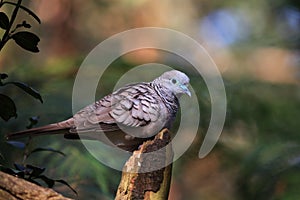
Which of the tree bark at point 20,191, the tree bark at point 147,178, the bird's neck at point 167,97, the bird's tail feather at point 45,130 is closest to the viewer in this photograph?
the tree bark at point 20,191

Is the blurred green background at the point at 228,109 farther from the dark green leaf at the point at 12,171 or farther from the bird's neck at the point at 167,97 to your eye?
the bird's neck at the point at 167,97

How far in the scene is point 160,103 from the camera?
4.09ft

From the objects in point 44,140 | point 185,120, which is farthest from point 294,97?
point 44,140

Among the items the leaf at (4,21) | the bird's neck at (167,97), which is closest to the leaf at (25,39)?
the leaf at (4,21)

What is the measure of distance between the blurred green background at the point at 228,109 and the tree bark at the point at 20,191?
A: 369 mm

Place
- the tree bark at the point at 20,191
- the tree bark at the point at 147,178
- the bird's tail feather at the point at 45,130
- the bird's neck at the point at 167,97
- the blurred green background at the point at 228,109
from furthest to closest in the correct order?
the blurred green background at the point at 228,109 < the bird's neck at the point at 167,97 < the bird's tail feather at the point at 45,130 < the tree bark at the point at 147,178 < the tree bark at the point at 20,191

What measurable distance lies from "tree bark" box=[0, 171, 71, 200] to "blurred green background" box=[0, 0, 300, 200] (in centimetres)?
37

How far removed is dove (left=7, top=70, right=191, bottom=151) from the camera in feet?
3.96

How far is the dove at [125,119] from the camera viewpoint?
3.96ft

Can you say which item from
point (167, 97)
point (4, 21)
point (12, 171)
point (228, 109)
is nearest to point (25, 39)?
point (4, 21)

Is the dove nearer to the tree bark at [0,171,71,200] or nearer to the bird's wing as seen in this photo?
the bird's wing

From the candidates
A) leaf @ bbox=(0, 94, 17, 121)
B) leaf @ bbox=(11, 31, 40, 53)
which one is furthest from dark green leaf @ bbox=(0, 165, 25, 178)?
leaf @ bbox=(11, 31, 40, 53)

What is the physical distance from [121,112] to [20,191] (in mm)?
464

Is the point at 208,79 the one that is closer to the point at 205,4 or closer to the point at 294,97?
the point at 294,97
